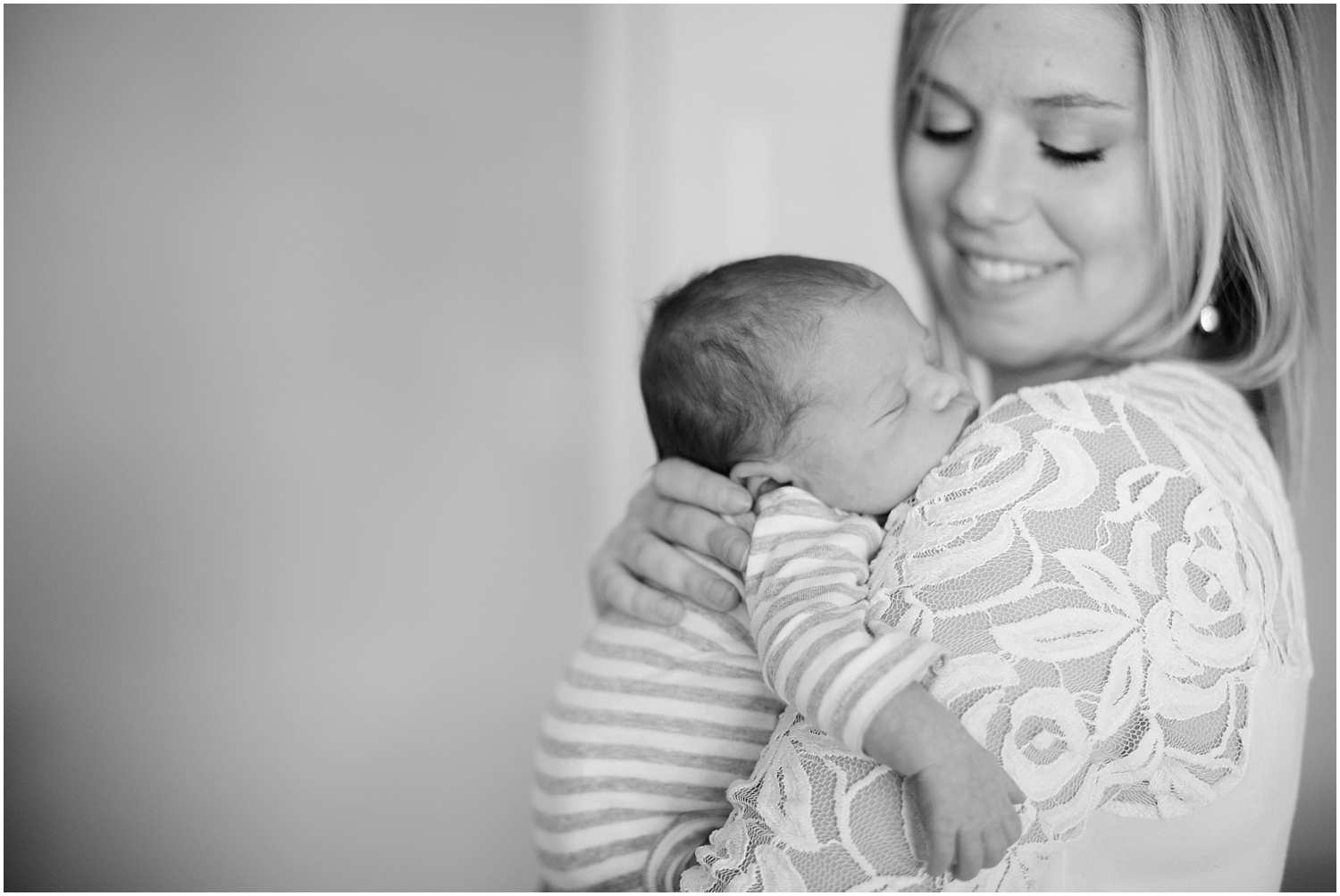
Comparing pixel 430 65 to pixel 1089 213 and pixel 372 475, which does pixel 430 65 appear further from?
pixel 1089 213

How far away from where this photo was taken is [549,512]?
122 inches

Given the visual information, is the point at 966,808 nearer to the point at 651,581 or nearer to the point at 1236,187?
the point at 651,581

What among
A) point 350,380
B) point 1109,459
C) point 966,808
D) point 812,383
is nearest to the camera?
point 966,808

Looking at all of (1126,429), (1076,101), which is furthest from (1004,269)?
(1126,429)

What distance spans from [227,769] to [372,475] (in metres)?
0.77

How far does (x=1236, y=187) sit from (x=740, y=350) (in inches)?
26.0

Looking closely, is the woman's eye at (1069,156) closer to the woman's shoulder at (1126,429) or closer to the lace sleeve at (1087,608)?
the woman's shoulder at (1126,429)

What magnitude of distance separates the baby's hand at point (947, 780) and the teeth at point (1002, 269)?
2.49ft

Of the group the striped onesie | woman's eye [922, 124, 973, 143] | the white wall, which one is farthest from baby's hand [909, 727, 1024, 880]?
the white wall

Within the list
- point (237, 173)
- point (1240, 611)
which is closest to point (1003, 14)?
point (1240, 611)

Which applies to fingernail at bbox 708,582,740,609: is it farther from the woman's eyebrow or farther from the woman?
the woman's eyebrow

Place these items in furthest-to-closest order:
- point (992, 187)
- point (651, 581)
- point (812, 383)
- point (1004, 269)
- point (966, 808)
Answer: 1. point (1004, 269)
2. point (992, 187)
3. point (651, 581)
4. point (812, 383)
5. point (966, 808)

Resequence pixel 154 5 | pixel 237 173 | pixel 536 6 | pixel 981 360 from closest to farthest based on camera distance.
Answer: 1. pixel 981 360
2. pixel 154 5
3. pixel 237 173
4. pixel 536 6

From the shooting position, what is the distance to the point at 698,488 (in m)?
1.08
